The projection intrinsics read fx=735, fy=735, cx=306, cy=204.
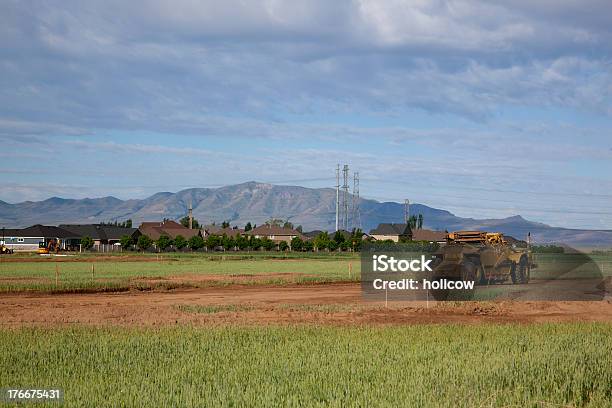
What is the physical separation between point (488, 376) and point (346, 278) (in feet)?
112

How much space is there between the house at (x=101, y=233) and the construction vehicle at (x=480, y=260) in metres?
135

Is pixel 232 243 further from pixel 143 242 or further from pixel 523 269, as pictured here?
pixel 523 269

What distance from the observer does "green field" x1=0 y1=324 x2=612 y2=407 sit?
436 inches

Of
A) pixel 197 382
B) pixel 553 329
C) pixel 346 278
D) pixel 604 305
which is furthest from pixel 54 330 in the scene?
pixel 346 278

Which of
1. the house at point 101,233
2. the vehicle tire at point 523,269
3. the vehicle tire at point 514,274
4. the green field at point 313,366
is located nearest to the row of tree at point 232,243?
the house at point 101,233

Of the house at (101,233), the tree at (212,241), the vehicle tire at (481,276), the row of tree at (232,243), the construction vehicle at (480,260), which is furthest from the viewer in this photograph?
the house at (101,233)

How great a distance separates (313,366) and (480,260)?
19.5m

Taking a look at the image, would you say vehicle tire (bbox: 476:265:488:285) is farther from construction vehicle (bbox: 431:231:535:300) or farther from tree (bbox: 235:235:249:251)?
tree (bbox: 235:235:249:251)

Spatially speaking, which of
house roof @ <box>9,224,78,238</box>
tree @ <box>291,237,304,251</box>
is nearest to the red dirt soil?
tree @ <box>291,237,304,251</box>

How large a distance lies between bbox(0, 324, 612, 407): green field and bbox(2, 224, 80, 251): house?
142120 mm

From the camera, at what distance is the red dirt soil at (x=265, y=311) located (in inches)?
912

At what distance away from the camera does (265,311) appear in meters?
26.1

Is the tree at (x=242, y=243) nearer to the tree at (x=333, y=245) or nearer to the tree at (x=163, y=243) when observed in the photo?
the tree at (x=163, y=243)

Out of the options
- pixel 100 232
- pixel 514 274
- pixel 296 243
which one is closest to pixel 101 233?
pixel 100 232
